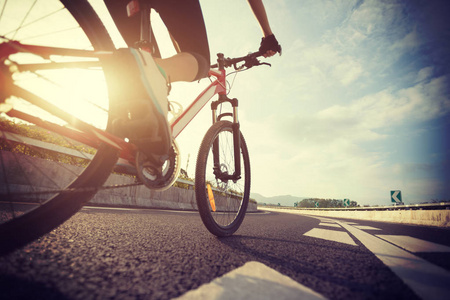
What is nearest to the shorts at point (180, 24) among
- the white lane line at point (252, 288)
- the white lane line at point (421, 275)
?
the white lane line at point (252, 288)

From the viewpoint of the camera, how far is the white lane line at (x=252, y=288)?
31.6 inches

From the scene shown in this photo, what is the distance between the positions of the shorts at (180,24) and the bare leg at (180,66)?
10 cm

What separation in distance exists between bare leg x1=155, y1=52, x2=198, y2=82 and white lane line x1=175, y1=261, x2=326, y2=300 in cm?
172

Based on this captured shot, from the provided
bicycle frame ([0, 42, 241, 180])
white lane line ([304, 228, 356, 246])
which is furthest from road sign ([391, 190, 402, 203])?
bicycle frame ([0, 42, 241, 180])

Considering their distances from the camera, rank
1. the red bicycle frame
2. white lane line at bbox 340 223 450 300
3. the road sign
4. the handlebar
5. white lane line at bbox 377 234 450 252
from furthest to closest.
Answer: the road sign
the handlebar
white lane line at bbox 377 234 450 252
the red bicycle frame
white lane line at bbox 340 223 450 300

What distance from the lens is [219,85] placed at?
3219mm

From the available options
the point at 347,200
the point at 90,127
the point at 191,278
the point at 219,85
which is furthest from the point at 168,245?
the point at 347,200

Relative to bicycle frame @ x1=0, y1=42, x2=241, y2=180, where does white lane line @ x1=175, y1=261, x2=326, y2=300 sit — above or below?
below

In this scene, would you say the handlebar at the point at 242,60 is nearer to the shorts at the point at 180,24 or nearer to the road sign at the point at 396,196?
the shorts at the point at 180,24

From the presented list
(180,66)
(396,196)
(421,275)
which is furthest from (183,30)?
(396,196)

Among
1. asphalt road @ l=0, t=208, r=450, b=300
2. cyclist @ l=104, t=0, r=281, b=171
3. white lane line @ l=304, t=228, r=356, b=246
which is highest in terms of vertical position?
cyclist @ l=104, t=0, r=281, b=171

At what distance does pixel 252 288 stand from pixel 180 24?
2478mm

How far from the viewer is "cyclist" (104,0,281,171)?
207 cm

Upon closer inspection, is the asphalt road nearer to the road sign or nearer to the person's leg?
the person's leg
